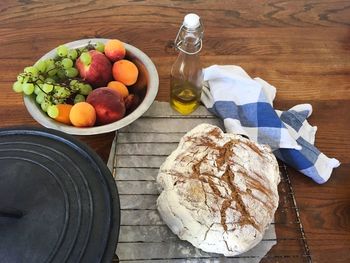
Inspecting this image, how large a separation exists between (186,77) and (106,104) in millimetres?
207

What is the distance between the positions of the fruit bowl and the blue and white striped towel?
15 cm

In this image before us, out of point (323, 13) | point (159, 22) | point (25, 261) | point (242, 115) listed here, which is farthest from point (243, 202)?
point (323, 13)

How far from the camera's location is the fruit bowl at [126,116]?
30.3 inches

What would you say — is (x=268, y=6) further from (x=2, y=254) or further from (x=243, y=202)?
(x=2, y=254)

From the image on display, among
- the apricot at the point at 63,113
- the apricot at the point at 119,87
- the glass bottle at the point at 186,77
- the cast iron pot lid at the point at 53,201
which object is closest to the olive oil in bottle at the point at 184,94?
the glass bottle at the point at 186,77

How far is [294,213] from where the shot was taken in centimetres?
79

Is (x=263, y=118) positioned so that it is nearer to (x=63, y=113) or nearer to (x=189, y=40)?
(x=189, y=40)

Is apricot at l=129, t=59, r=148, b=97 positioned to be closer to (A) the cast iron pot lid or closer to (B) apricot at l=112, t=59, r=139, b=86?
(B) apricot at l=112, t=59, r=139, b=86

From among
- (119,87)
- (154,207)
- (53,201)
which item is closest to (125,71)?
(119,87)

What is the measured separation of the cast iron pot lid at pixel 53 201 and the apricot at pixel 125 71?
31cm

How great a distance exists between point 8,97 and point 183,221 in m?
0.54

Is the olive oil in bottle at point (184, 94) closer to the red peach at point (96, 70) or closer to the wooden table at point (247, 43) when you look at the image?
the wooden table at point (247, 43)

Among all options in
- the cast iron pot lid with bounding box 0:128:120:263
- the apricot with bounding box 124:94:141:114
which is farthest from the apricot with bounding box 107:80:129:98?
the cast iron pot lid with bounding box 0:128:120:263

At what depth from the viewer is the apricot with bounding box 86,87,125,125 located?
793 millimetres
